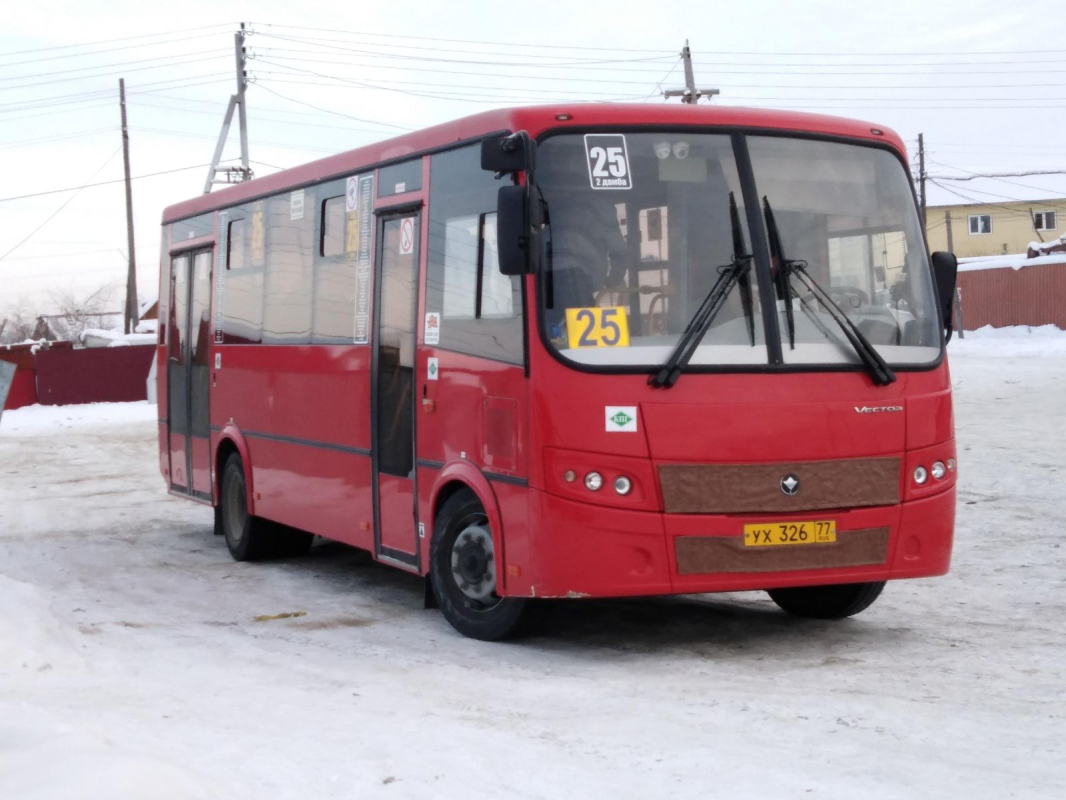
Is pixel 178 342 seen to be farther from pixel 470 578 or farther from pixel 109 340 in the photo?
pixel 109 340

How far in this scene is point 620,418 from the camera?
7.89m

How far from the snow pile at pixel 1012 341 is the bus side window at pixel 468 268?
1099 inches

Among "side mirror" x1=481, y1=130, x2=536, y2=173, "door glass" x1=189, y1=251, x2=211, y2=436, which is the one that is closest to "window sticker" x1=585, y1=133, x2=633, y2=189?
"side mirror" x1=481, y1=130, x2=536, y2=173

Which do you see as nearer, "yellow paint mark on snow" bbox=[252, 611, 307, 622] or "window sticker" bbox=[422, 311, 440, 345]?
"window sticker" bbox=[422, 311, 440, 345]

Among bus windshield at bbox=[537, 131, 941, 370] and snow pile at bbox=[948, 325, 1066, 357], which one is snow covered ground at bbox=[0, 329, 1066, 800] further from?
snow pile at bbox=[948, 325, 1066, 357]

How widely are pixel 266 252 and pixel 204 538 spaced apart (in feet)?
11.7

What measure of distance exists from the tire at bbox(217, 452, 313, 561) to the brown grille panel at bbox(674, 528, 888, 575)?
19.2 feet

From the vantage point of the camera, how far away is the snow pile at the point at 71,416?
32.8 m

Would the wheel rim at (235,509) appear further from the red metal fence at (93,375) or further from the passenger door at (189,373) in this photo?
the red metal fence at (93,375)

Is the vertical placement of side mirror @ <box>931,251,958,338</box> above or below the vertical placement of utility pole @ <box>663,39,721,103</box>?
below

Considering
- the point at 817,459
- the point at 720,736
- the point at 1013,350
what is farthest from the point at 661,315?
the point at 1013,350

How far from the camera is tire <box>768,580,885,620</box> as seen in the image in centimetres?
923

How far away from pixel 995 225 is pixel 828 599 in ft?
246

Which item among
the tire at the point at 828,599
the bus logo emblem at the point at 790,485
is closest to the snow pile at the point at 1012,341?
the tire at the point at 828,599
